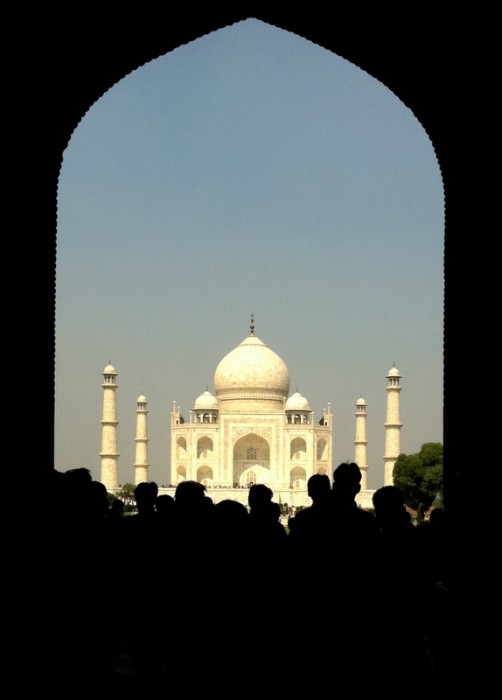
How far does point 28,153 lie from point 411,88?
253 centimetres

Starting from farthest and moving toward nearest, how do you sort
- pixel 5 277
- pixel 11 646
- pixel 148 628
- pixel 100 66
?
pixel 100 66, pixel 5 277, pixel 11 646, pixel 148 628

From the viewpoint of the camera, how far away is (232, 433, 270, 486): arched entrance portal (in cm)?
3919

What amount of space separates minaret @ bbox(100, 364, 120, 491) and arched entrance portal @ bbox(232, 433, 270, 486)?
173 inches

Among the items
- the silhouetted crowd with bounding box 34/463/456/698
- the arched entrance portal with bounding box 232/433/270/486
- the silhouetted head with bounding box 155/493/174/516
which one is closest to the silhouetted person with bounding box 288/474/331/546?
the silhouetted crowd with bounding box 34/463/456/698

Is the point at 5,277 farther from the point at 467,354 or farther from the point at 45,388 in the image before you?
the point at 467,354

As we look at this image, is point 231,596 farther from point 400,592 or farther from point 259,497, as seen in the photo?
point 400,592

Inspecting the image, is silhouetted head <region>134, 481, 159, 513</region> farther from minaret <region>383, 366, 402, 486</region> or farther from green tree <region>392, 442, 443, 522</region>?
minaret <region>383, 366, 402, 486</region>

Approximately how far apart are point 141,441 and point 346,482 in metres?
36.2

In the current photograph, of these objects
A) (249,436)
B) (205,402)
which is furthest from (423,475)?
(205,402)

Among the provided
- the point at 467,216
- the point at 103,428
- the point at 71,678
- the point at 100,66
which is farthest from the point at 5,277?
the point at 103,428

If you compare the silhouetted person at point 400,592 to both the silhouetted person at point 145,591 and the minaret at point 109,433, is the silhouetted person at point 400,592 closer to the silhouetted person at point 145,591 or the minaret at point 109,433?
the silhouetted person at point 145,591

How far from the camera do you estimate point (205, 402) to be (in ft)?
136

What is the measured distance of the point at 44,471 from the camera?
6.07 m

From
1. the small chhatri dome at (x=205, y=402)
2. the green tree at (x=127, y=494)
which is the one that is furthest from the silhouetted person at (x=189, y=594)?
the small chhatri dome at (x=205, y=402)
